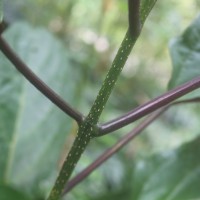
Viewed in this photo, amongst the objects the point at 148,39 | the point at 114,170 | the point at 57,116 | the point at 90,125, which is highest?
the point at 90,125

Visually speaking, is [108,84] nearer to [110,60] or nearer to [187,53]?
[187,53]

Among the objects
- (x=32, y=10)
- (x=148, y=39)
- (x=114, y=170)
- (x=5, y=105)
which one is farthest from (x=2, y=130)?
(x=148, y=39)

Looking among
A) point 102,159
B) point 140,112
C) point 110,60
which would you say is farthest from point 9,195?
point 110,60

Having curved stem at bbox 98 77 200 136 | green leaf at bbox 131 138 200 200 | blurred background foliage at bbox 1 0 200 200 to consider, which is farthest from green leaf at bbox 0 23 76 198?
curved stem at bbox 98 77 200 136

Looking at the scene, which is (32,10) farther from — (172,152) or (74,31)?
(172,152)

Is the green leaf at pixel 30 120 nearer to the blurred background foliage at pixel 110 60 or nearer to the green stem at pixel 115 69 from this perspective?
the blurred background foliage at pixel 110 60

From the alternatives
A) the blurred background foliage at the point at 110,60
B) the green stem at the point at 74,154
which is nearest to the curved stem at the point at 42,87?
the green stem at the point at 74,154
